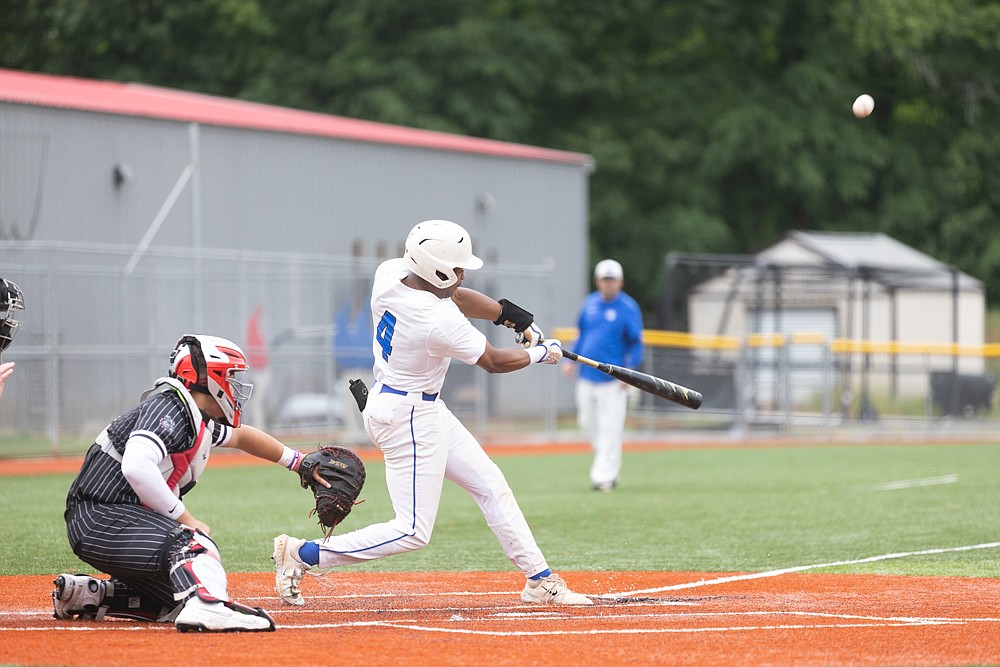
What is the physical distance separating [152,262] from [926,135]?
101 feet

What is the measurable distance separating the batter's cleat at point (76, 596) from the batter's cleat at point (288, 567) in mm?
916

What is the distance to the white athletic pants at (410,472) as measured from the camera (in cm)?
745

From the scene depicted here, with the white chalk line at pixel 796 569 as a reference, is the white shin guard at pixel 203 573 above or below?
above

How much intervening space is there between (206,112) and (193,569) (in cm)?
2002

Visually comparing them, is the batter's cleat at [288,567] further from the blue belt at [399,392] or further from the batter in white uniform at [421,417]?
the blue belt at [399,392]

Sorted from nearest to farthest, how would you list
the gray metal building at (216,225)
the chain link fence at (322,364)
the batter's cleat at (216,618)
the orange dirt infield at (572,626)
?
the orange dirt infield at (572,626), the batter's cleat at (216,618), the chain link fence at (322,364), the gray metal building at (216,225)

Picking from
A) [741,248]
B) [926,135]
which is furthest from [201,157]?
[926,135]

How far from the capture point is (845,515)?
12570 millimetres

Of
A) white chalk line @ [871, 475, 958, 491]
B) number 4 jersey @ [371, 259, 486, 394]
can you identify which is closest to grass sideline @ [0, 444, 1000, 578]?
white chalk line @ [871, 475, 958, 491]

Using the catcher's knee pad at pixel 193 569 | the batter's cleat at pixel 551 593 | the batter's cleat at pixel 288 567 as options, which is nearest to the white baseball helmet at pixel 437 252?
the batter's cleat at pixel 288 567

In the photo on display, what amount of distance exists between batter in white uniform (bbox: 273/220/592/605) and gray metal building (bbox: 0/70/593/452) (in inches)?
454

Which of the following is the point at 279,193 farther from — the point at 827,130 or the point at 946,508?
the point at 827,130

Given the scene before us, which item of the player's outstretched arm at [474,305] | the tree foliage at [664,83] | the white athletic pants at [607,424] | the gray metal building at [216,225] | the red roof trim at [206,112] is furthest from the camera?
the tree foliage at [664,83]

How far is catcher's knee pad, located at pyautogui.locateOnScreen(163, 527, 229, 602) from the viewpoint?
6.55m
